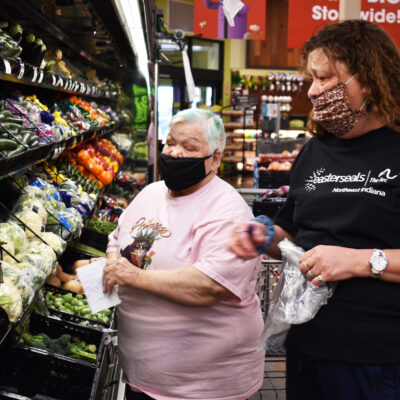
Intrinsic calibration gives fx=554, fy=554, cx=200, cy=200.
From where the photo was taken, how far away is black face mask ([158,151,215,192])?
1.88m

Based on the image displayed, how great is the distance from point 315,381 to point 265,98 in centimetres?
1714

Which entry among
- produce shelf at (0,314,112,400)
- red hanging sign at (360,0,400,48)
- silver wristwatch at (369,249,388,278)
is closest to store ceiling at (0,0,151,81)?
produce shelf at (0,314,112,400)

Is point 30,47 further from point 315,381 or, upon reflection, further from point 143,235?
point 315,381

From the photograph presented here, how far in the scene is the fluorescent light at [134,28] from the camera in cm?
390

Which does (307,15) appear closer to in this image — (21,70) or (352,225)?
(21,70)

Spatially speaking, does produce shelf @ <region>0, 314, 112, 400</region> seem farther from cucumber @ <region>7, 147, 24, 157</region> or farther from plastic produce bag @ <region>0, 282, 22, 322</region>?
cucumber @ <region>7, 147, 24, 157</region>

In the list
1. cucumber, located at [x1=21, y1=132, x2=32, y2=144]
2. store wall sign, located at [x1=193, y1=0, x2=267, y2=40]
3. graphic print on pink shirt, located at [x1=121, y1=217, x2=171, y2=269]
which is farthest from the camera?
store wall sign, located at [x1=193, y1=0, x2=267, y2=40]

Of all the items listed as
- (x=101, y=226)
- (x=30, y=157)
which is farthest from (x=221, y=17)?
(x=30, y=157)

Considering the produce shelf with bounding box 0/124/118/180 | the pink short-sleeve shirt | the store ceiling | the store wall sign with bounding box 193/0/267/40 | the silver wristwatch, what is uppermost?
the store wall sign with bounding box 193/0/267/40

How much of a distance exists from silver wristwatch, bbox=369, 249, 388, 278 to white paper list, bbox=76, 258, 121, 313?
37.4 inches

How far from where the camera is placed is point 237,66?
1828 cm

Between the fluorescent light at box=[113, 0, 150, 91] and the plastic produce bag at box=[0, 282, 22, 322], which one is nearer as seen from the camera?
the plastic produce bag at box=[0, 282, 22, 322]

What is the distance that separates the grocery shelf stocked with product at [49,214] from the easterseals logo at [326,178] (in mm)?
1010

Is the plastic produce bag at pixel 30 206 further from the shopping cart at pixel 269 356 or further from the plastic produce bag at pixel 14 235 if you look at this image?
the shopping cart at pixel 269 356
